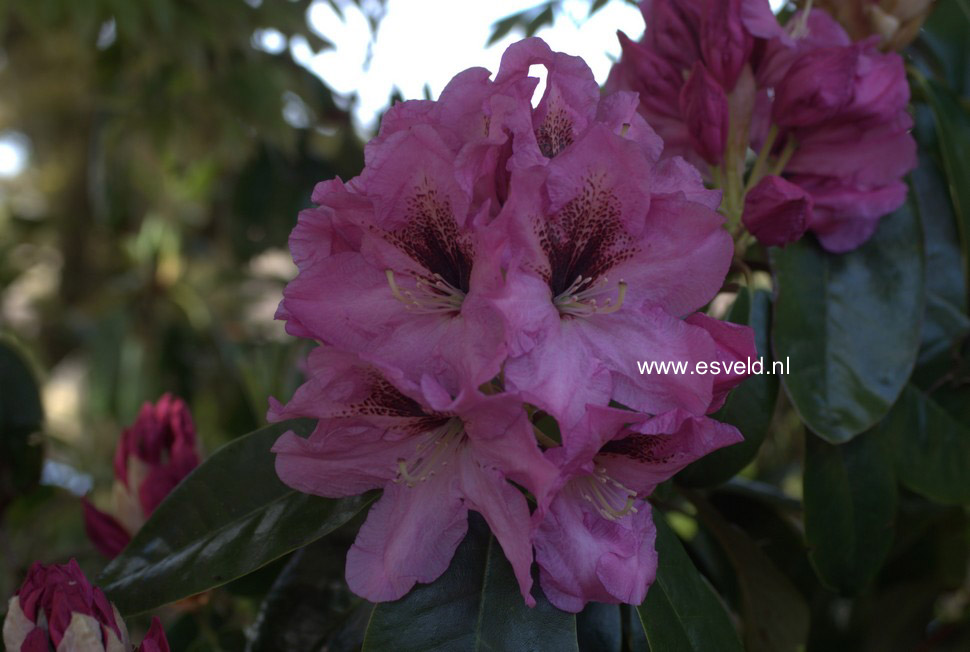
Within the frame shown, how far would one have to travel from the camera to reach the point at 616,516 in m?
0.60

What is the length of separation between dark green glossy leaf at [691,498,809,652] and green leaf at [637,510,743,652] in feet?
0.63

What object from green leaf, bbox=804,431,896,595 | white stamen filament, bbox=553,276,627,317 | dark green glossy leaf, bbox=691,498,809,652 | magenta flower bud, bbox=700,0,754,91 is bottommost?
dark green glossy leaf, bbox=691,498,809,652

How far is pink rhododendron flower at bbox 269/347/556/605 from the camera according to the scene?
57 centimetres

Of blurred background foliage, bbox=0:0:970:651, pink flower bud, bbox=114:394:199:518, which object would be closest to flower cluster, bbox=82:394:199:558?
pink flower bud, bbox=114:394:199:518

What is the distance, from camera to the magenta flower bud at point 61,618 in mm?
550

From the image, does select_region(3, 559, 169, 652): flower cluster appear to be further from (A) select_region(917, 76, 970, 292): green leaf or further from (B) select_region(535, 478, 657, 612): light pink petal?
(A) select_region(917, 76, 970, 292): green leaf

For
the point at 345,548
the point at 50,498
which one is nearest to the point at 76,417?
the point at 50,498

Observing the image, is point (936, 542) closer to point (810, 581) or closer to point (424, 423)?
point (810, 581)

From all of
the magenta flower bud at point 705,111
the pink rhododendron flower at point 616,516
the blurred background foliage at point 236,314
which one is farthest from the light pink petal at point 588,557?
the magenta flower bud at point 705,111

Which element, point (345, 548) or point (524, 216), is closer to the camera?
point (524, 216)

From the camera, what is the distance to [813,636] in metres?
1.15

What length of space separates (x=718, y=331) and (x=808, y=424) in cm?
21

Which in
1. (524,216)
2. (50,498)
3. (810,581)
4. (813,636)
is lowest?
(813,636)

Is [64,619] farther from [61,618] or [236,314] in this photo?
[236,314]
